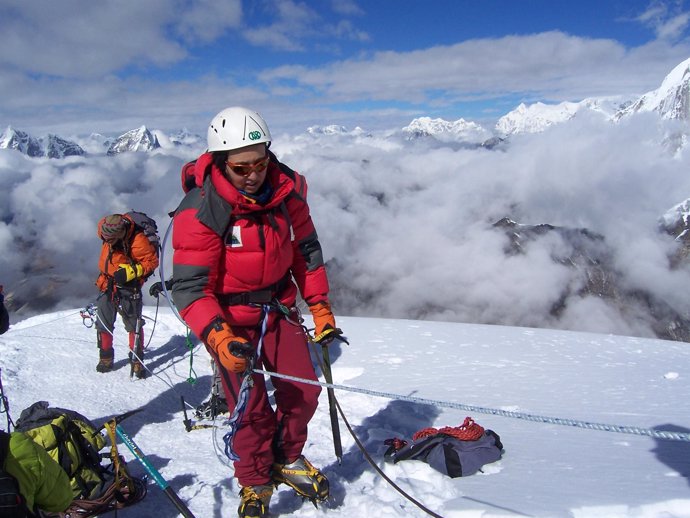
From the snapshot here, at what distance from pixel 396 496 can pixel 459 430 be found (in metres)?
1.04

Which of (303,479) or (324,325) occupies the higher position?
(324,325)

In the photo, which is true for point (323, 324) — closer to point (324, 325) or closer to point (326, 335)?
point (324, 325)

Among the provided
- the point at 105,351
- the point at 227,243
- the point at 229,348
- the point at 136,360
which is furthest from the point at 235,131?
the point at 105,351

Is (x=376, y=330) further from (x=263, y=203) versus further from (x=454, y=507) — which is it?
(x=263, y=203)

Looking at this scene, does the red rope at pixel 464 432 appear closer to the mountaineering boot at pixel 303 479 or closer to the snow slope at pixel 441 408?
the snow slope at pixel 441 408

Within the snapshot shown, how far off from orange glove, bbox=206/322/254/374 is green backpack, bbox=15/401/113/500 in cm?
137

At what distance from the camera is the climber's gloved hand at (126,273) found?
688 cm

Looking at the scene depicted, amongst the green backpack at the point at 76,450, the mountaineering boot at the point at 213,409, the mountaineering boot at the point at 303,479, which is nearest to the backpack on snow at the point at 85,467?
the green backpack at the point at 76,450

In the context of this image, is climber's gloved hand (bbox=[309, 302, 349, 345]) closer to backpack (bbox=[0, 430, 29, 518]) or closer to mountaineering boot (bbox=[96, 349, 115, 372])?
backpack (bbox=[0, 430, 29, 518])

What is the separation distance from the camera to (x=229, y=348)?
3156mm

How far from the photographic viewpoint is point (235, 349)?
314 centimetres

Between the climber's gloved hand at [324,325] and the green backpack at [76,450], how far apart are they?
195 centimetres

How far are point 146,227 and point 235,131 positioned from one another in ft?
15.4

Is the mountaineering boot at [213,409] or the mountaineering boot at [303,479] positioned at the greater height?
the mountaineering boot at [303,479]
